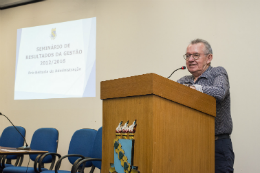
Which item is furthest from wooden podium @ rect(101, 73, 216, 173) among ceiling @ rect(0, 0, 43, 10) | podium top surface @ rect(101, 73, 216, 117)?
ceiling @ rect(0, 0, 43, 10)

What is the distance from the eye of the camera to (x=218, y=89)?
→ 1.62 m

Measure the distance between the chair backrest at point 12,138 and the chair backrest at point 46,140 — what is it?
298mm

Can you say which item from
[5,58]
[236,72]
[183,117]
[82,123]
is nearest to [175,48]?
[236,72]

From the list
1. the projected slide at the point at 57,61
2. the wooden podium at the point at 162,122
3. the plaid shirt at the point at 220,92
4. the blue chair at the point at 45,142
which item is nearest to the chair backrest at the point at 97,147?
the blue chair at the point at 45,142

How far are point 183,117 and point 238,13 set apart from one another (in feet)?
8.65

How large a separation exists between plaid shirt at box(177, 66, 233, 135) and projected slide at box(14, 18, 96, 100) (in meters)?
2.84

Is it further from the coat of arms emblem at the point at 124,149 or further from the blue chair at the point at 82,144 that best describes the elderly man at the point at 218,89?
the blue chair at the point at 82,144

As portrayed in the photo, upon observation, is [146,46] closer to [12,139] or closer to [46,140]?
[46,140]

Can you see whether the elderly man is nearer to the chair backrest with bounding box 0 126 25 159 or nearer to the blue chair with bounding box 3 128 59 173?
the blue chair with bounding box 3 128 59 173

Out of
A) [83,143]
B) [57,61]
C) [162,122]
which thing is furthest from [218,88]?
[57,61]

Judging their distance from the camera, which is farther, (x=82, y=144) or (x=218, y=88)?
(x=82, y=144)

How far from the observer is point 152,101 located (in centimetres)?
124

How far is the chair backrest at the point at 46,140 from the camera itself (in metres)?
3.86

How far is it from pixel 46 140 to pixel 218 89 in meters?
3.01
